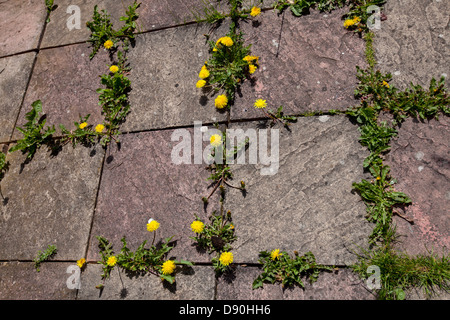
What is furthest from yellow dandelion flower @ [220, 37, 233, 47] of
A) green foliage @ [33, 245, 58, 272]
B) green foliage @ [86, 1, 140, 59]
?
green foliage @ [33, 245, 58, 272]

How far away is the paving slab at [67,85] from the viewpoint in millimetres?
3281

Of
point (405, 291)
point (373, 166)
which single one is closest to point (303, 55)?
point (373, 166)

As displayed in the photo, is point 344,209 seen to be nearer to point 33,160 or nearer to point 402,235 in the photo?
point 402,235

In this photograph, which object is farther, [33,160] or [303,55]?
[33,160]

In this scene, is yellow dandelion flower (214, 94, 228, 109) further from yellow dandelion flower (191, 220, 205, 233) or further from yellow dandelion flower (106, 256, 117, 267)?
yellow dandelion flower (106, 256, 117, 267)

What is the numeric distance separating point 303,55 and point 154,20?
1.67 metres

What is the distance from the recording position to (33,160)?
127 inches

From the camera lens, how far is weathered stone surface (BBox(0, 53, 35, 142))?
138 inches

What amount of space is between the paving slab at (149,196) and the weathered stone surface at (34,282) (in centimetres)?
31

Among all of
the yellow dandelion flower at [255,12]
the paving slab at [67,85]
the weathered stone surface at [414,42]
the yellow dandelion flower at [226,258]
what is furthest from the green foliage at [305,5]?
the yellow dandelion flower at [226,258]

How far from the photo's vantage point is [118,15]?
11.9 ft

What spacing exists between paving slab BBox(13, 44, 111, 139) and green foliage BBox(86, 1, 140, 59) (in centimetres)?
13

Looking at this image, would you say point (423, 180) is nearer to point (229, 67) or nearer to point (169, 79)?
point (229, 67)

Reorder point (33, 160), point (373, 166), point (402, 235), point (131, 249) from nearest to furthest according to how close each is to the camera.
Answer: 1. point (402, 235)
2. point (373, 166)
3. point (131, 249)
4. point (33, 160)
